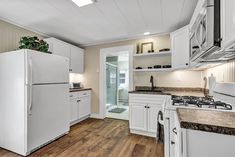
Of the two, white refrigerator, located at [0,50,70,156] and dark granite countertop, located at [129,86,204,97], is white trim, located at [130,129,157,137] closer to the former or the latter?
dark granite countertop, located at [129,86,204,97]

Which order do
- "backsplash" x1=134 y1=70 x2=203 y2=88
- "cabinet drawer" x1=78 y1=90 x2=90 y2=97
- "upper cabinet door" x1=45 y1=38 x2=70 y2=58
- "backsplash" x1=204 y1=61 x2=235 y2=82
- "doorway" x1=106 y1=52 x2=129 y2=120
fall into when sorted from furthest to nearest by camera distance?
1. "doorway" x1=106 y1=52 x2=129 y2=120
2. "cabinet drawer" x1=78 y1=90 x2=90 y2=97
3. "upper cabinet door" x1=45 y1=38 x2=70 y2=58
4. "backsplash" x1=134 y1=70 x2=203 y2=88
5. "backsplash" x1=204 y1=61 x2=235 y2=82

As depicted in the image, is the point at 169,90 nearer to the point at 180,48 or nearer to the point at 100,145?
the point at 180,48

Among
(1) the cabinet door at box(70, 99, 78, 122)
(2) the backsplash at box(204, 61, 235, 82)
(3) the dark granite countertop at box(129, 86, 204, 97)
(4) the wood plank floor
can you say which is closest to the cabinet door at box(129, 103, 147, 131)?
(4) the wood plank floor

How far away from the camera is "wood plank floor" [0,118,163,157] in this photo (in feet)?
6.97

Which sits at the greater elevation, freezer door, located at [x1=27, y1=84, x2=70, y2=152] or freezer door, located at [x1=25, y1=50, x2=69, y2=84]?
freezer door, located at [x1=25, y1=50, x2=69, y2=84]

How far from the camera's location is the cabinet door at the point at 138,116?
9.21ft

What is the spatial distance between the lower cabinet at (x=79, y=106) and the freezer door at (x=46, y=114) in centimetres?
53

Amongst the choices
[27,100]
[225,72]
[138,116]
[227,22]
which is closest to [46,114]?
[27,100]

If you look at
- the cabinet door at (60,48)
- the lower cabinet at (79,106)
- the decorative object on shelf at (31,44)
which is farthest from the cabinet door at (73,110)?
the decorative object on shelf at (31,44)

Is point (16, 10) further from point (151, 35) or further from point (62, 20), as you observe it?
point (151, 35)

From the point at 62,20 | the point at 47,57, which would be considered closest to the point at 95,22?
the point at 62,20

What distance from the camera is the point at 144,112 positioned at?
2.81 meters

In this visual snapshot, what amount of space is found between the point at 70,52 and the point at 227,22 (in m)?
3.46

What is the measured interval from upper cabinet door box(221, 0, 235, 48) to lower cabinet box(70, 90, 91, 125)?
3128mm
